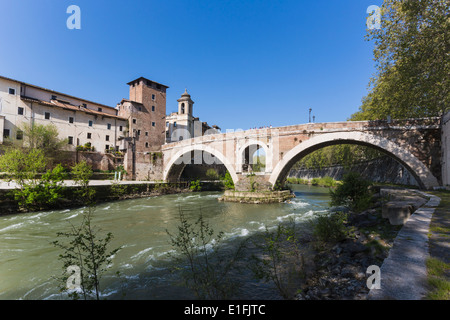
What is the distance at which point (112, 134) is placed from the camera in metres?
31.9

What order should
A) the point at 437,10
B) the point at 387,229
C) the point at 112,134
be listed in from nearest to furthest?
the point at 387,229 → the point at 437,10 → the point at 112,134

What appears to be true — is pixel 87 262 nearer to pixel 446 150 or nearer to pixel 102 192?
pixel 102 192

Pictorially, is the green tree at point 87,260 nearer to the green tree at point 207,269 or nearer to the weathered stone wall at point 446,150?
the green tree at point 207,269

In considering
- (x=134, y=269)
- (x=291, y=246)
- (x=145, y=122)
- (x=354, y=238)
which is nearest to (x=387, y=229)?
(x=354, y=238)

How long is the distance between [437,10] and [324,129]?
8880mm

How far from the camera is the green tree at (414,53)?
9953mm

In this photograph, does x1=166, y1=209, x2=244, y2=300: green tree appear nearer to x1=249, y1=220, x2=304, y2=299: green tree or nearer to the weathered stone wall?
x1=249, y1=220, x2=304, y2=299: green tree

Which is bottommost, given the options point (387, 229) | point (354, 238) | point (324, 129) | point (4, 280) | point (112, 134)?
point (4, 280)

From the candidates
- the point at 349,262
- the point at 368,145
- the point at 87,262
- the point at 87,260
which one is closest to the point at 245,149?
the point at 368,145

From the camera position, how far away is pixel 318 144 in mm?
17672

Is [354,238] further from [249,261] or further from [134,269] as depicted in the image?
[134,269]

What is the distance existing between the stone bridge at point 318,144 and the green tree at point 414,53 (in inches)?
75.7

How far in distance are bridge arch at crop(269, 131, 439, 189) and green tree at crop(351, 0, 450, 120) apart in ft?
7.91
